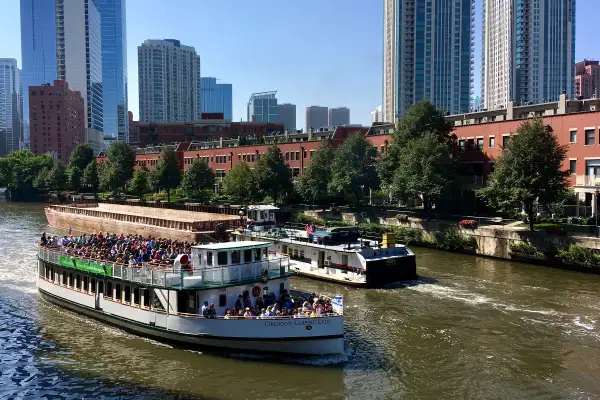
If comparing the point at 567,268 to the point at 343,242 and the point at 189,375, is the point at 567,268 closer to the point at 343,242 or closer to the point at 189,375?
the point at 343,242

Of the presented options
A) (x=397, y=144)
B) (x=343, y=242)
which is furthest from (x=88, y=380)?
(x=397, y=144)

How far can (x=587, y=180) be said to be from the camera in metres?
57.9

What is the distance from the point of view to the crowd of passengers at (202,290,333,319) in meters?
27.8

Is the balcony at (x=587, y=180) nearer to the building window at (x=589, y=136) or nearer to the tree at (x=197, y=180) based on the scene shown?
the building window at (x=589, y=136)

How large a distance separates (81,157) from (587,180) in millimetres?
127603

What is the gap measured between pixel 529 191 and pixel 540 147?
14.2 ft

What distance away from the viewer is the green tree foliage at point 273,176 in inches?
3401

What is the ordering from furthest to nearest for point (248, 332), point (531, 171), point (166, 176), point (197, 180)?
1. point (166, 176)
2. point (197, 180)
3. point (531, 171)
4. point (248, 332)

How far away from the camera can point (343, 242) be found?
156 feet

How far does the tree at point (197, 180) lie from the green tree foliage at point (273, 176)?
18.0m

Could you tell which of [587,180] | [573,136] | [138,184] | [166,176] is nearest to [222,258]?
[587,180]

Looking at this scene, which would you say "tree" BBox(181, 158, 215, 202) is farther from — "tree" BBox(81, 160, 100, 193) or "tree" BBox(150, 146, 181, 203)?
"tree" BBox(81, 160, 100, 193)

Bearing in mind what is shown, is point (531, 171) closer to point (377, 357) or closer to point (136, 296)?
point (377, 357)

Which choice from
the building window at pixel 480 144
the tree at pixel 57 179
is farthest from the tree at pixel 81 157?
the building window at pixel 480 144
